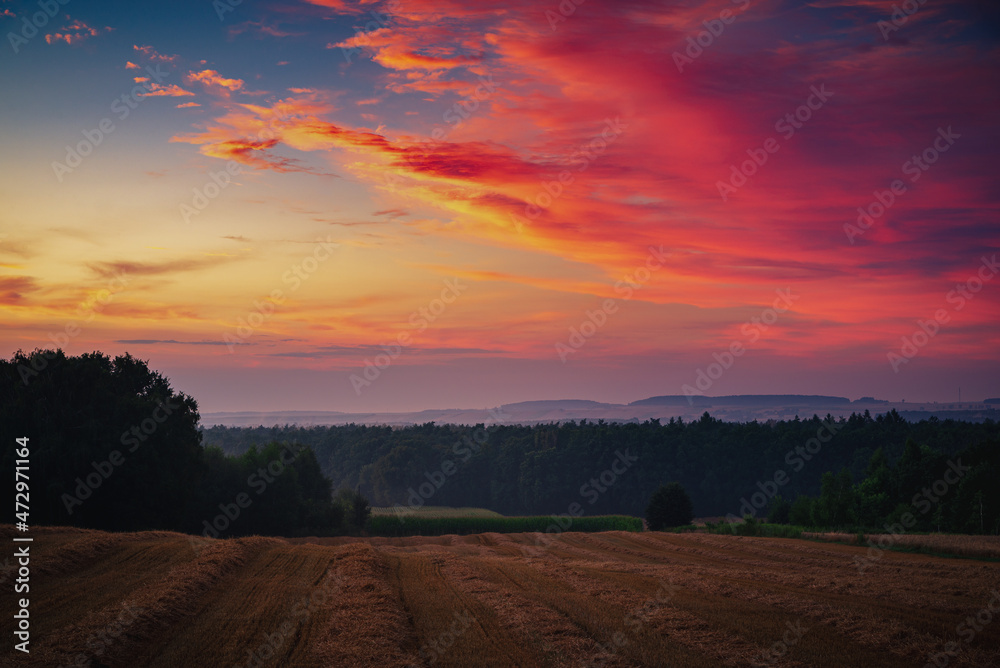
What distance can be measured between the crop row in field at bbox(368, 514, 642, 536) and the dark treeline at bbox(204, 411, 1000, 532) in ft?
119

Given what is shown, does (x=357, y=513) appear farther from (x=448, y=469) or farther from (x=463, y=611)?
(x=463, y=611)

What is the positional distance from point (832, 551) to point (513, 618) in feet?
91.2

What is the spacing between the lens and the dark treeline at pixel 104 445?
4178cm

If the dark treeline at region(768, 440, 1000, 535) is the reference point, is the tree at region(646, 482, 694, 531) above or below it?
below

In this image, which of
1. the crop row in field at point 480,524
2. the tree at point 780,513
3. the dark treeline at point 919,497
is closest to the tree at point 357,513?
the crop row in field at point 480,524

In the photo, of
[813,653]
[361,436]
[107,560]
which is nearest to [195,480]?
[107,560]

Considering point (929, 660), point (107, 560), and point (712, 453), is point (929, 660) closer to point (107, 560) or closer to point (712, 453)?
point (107, 560)

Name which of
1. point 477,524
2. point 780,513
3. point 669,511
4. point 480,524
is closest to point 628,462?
point 669,511

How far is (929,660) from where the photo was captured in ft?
43.6

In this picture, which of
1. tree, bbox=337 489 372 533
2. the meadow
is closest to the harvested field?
tree, bbox=337 489 372 533

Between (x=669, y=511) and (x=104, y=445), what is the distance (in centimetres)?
6071

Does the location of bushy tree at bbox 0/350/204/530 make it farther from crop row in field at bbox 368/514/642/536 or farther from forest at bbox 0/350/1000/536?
crop row in field at bbox 368/514/642/536

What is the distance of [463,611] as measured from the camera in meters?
17.7

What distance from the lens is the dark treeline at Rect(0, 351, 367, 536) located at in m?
41.8
